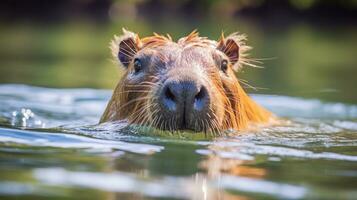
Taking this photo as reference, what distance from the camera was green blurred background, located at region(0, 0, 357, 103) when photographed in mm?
14836

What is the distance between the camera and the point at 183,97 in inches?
262

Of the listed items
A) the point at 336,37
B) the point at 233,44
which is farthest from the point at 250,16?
the point at 233,44

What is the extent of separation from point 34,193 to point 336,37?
2910cm

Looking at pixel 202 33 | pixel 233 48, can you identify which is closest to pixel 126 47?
pixel 233 48

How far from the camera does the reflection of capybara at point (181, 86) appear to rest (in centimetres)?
676

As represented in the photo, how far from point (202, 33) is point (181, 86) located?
22005mm

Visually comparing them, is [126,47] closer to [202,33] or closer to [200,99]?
[200,99]

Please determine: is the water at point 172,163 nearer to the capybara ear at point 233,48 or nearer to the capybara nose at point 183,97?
the capybara nose at point 183,97

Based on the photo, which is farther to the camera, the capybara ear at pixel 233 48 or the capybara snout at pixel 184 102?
the capybara ear at pixel 233 48

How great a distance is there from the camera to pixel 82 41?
2661 cm

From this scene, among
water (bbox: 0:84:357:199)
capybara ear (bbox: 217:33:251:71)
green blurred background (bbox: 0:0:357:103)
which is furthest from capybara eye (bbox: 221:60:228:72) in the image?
green blurred background (bbox: 0:0:357:103)

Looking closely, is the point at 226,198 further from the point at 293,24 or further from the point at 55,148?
the point at 293,24

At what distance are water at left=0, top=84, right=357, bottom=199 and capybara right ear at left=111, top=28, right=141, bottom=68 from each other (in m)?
0.74

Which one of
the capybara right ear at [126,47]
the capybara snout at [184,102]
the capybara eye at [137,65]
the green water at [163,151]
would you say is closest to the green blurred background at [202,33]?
the green water at [163,151]
